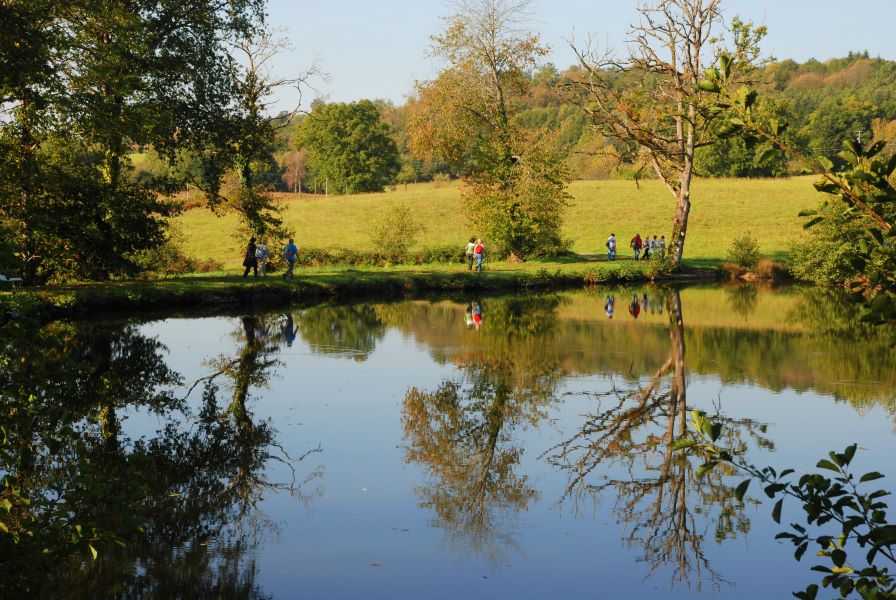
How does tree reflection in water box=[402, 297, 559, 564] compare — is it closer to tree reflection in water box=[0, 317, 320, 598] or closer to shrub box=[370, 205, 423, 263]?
tree reflection in water box=[0, 317, 320, 598]

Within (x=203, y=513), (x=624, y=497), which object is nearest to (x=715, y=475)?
(x=624, y=497)

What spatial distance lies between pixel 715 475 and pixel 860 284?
25.3ft

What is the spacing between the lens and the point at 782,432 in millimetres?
13328

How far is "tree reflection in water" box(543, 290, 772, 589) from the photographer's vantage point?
898cm

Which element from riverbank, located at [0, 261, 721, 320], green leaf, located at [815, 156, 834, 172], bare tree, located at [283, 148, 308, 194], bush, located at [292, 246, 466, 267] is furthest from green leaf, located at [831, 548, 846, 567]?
bare tree, located at [283, 148, 308, 194]

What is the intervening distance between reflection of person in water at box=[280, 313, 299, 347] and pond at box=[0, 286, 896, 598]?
0.23 meters

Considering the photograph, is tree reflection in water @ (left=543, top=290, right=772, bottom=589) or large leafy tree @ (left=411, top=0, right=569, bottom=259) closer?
tree reflection in water @ (left=543, top=290, right=772, bottom=589)

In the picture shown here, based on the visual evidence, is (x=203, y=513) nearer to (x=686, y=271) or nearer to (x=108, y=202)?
(x=108, y=202)

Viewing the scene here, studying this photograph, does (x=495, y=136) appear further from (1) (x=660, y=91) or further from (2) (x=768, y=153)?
(2) (x=768, y=153)

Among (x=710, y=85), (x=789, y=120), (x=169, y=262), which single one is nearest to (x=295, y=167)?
(x=789, y=120)

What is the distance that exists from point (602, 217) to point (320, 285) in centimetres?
3531

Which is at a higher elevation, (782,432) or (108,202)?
(108,202)

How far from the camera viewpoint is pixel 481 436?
43.1 ft

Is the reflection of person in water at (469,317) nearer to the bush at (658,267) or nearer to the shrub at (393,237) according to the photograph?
the bush at (658,267)
